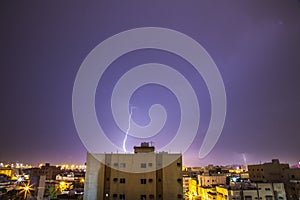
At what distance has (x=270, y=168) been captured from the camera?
5122 cm

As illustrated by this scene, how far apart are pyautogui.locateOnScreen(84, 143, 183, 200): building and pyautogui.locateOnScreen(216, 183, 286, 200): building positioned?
1167cm

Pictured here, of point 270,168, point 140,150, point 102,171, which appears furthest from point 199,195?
point 102,171

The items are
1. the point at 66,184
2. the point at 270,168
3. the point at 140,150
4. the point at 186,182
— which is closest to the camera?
the point at 140,150

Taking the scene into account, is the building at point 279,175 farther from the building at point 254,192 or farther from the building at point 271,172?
the building at point 254,192

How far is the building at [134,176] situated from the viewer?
1193 inches

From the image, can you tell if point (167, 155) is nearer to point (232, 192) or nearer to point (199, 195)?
point (232, 192)

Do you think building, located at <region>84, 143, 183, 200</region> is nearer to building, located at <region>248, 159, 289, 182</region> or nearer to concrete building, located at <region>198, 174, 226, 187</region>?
concrete building, located at <region>198, 174, 226, 187</region>

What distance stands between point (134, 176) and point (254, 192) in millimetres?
21874

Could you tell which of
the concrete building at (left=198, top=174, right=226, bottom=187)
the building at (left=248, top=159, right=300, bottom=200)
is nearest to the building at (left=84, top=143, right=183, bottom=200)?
the building at (left=248, top=159, right=300, bottom=200)

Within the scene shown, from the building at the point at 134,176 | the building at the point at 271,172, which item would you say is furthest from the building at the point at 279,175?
the building at the point at 134,176

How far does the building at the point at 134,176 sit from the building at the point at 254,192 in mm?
11672

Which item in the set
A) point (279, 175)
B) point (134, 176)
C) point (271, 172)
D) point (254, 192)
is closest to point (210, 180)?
point (271, 172)

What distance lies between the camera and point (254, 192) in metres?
37.5

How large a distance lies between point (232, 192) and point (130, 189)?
1779 centimetres
